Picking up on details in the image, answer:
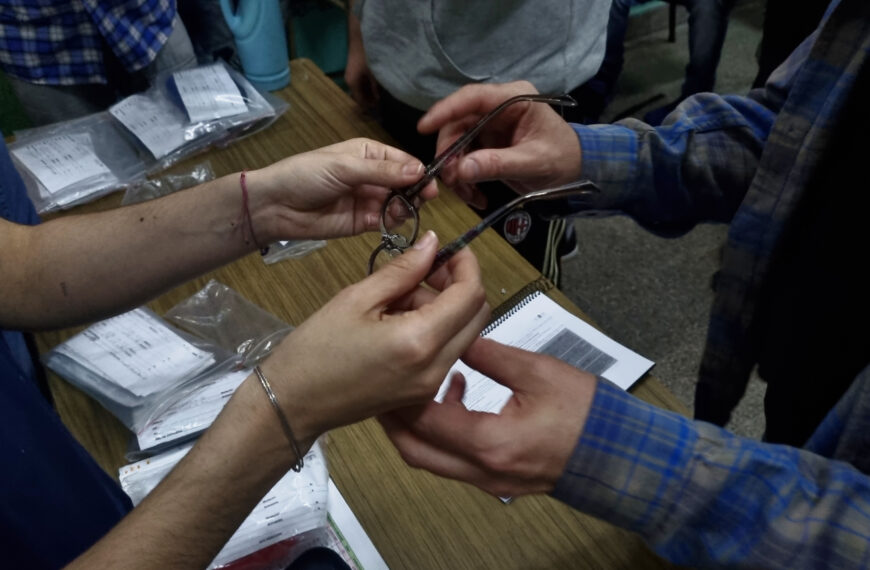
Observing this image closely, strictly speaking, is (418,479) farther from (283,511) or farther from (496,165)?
(496,165)

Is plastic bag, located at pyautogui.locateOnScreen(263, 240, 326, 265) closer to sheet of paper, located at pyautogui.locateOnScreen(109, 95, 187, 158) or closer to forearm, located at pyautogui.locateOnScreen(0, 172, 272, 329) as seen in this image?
forearm, located at pyautogui.locateOnScreen(0, 172, 272, 329)

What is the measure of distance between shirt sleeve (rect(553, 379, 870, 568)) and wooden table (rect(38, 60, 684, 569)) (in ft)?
0.57

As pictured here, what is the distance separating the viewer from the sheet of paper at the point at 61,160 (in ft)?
3.84

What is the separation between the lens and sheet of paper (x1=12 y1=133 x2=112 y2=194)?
1171 millimetres

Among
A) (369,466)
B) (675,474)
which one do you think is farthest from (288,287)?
(675,474)

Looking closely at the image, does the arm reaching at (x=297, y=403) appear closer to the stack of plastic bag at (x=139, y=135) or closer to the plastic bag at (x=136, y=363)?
the plastic bag at (x=136, y=363)

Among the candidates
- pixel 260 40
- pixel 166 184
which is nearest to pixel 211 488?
pixel 166 184

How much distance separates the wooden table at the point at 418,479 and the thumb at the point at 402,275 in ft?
0.99

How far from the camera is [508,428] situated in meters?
0.53

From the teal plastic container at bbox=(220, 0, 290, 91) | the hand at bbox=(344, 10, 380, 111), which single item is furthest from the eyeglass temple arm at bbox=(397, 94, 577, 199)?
the teal plastic container at bbox=(220, 0, 290, 91)

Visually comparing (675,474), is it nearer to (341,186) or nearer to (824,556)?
(824,556)

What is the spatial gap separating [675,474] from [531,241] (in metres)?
0.77

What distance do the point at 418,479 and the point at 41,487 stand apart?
404 millimetres

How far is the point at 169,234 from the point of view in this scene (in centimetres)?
78
